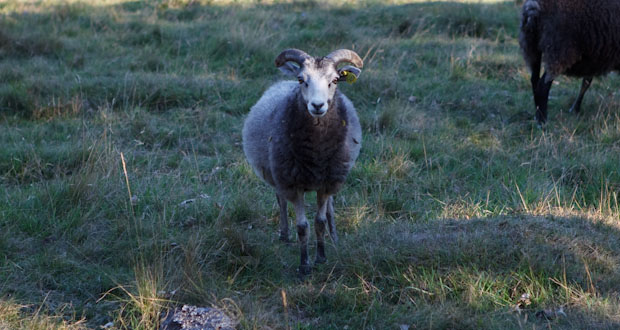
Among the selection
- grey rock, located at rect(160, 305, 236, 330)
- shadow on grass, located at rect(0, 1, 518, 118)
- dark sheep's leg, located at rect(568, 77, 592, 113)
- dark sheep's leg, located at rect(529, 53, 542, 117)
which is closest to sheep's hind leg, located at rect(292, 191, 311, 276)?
grey rock, located at rect(160, 305, 236, 330)

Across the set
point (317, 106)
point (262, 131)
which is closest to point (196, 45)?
point (262, 131)

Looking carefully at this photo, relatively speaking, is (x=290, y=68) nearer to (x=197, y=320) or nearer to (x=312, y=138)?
(x=312, y=138)

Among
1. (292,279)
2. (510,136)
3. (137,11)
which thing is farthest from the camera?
(137,11)

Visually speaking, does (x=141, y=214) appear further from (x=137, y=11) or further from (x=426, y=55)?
(x=137, y=11)

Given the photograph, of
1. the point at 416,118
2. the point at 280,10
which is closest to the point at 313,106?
the point at 416,118

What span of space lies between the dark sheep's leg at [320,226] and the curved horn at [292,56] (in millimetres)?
1019

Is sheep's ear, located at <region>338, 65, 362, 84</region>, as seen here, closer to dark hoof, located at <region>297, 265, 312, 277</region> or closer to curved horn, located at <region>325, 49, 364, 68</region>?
curved horn, located at <region>325, 49, 364, 68</region>

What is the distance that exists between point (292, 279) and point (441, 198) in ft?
6.04

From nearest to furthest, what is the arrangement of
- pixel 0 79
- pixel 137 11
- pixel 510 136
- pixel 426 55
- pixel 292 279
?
pixel 292 279 < pixel 510 136 < pixel 0 79 < pixel 426 55 < pixel 137 11

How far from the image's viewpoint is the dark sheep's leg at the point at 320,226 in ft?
15.8

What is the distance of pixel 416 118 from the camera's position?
24.5 feet

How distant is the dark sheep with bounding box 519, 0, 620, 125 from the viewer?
7285 mm

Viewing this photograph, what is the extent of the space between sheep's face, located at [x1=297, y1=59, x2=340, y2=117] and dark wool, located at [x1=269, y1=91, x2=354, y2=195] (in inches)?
6.4

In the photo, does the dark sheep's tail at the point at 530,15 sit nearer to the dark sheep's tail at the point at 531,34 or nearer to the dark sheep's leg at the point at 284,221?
the dark sheep's tail at the point at 531,34
